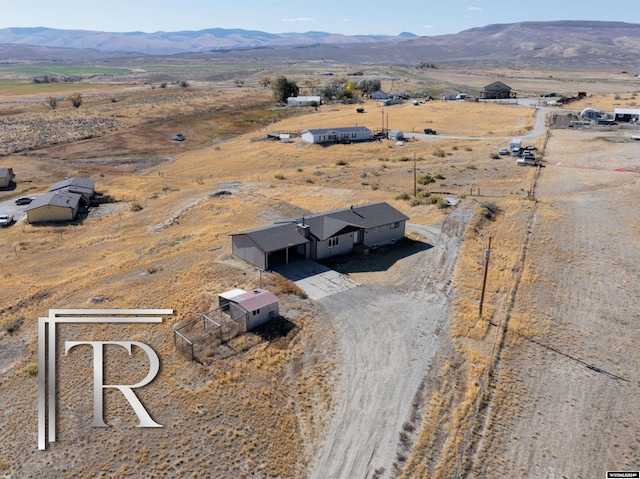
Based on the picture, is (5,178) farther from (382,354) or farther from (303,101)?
(303,101)

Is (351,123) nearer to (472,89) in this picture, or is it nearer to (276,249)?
(276,249)

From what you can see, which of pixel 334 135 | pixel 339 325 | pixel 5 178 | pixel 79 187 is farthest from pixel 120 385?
pixel 334 135

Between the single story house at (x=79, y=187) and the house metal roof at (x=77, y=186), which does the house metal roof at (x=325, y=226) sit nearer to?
the single story house at (x=79, y=187)

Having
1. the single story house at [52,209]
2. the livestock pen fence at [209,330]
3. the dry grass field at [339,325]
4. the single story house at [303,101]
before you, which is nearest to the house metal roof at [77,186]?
the dry grass field at [339,325]

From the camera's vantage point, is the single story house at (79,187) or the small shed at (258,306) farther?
the single story house at (79,187)

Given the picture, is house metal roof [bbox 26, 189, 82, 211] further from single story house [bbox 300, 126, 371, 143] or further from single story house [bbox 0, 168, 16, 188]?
single story house [bbox 300, 126, 371, 143]

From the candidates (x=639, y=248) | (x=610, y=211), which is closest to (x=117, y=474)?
(x=639, y=248)
